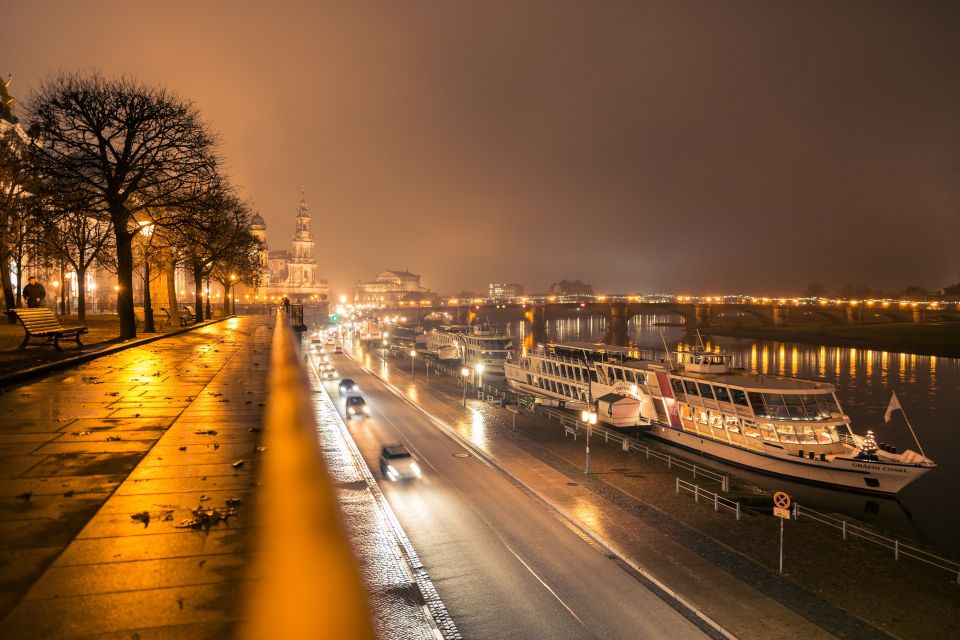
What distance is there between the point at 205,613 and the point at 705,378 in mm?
46213

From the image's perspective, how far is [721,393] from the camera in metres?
43.2

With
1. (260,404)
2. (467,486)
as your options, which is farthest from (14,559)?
(467,486)

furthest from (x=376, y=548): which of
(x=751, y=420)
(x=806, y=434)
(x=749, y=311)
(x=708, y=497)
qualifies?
(x=749, y=311)

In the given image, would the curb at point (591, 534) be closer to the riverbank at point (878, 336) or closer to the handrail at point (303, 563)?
the handrail at point (303, 563)

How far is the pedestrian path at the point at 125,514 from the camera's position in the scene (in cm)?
230

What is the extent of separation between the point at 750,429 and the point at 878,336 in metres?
132

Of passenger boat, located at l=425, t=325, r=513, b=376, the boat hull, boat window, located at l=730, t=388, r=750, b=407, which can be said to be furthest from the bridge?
the boat hull

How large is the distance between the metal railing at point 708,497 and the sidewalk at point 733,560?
20.2 inches

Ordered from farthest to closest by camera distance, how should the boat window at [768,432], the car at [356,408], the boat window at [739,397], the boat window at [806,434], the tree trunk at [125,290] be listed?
1. the car at [356,408]
2. the boat window at [739,397]
3. the boat window at [768,432]
4. the boat window at [806,434]
5. the tree trunk at [125,290]

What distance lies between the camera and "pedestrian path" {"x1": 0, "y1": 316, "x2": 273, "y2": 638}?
2.30m

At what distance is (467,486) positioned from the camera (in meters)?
33.4

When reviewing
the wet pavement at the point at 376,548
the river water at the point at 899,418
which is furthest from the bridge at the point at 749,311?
the wet pavement at the point at 376,548

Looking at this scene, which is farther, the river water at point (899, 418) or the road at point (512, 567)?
the river water at point (899, 418)

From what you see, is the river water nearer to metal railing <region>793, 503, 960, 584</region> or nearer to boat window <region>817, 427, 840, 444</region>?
metal railing <region>793, 503, 960, 584</region>
